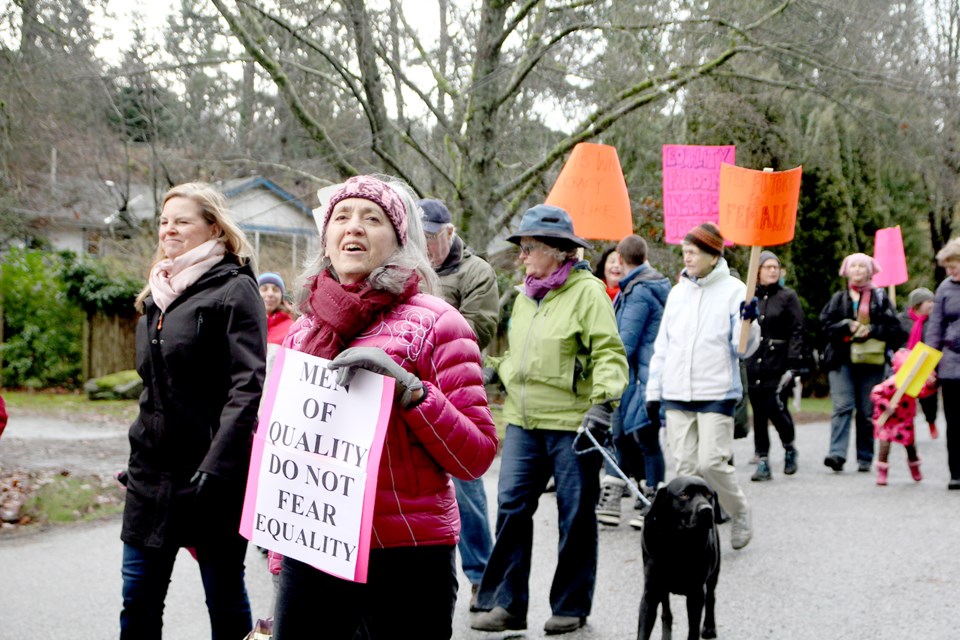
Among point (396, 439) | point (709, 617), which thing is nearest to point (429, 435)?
point (396, 439)

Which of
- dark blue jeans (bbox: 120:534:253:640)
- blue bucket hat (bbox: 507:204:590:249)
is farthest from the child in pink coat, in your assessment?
dark blue jeans (bbox: 120:534:253:640)

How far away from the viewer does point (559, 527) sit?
16.7ft

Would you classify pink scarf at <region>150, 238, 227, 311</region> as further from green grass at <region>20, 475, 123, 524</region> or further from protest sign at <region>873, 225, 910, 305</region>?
protest sign at <region>873, 225, 910, 305</region>

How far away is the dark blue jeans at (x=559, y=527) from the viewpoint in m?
5.08

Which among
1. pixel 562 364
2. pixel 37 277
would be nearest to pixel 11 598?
pixel 562 364

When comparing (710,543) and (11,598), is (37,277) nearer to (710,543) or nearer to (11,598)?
(11,598)

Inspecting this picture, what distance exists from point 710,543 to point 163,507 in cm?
243

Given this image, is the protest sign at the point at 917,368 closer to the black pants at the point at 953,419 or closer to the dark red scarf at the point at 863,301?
the black pants at the point at 953,419

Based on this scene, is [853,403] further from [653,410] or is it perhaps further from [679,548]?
[679,548]

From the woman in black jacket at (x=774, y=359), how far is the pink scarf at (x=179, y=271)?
7.02 metres

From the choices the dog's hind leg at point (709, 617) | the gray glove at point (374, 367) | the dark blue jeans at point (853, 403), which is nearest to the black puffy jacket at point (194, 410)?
the gray glove at point (374, 367)

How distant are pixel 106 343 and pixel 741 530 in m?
16.2

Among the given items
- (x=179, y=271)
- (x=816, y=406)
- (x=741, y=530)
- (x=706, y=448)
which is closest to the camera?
(x=179, y=271)

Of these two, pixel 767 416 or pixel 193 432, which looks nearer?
pixel 193 432
